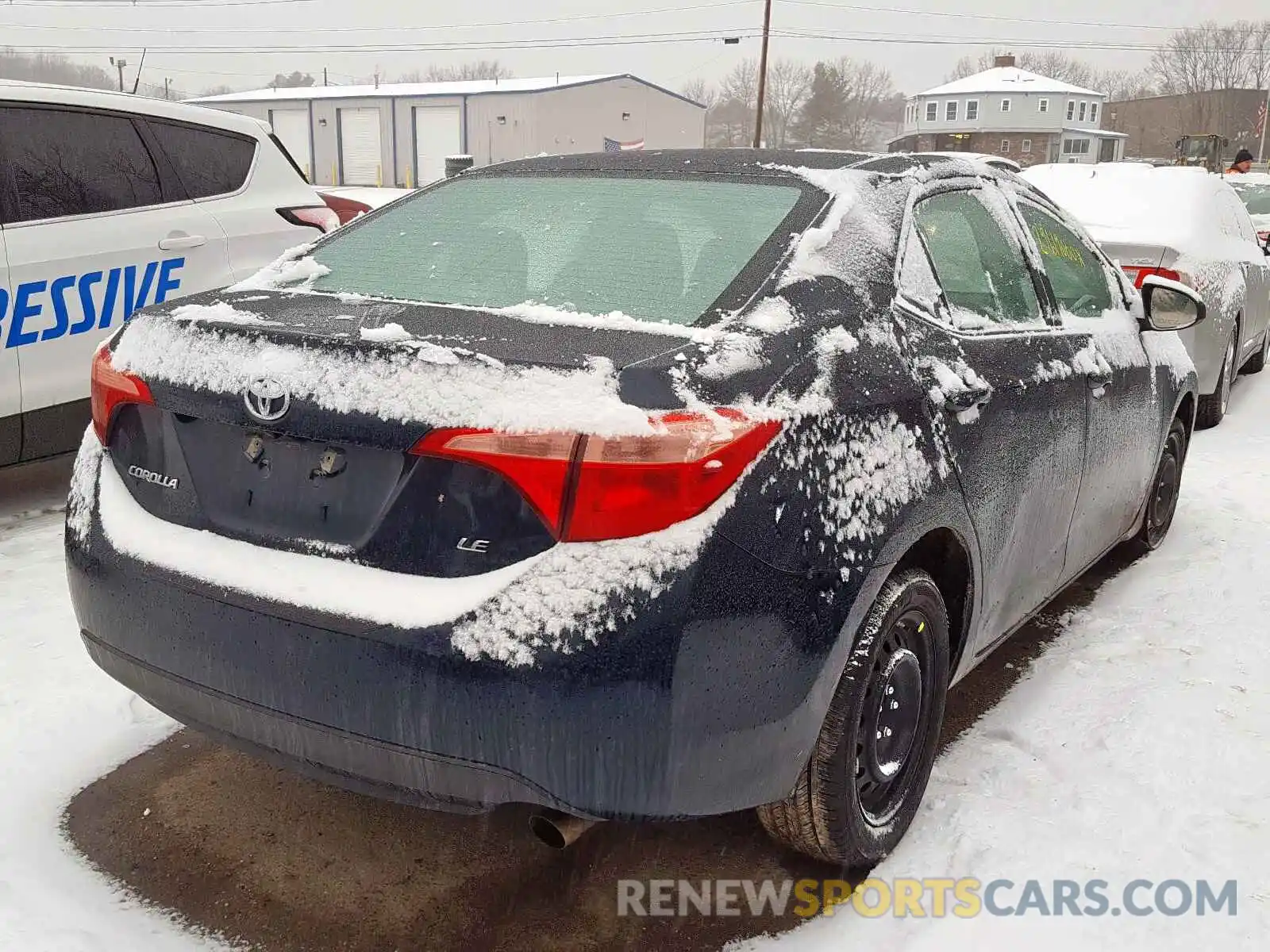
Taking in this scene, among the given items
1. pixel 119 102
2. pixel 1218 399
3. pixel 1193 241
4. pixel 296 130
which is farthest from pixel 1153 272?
pixel 296 130

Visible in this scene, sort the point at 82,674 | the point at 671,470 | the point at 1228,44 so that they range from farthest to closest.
Result: 1. the point at 1228,44
2. the point at 82,674
3. the point at 671,470

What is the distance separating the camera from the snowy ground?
2270 millimetres

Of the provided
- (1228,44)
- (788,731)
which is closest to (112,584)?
(788,731)

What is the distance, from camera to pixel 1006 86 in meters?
79.3

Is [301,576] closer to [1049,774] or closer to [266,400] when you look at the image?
[266,400]

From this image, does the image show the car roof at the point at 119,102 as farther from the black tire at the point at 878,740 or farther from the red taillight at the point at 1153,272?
the red taillight at the point at 1153,272

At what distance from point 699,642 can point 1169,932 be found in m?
1.26

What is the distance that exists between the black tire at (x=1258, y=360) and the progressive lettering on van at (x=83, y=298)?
826cm

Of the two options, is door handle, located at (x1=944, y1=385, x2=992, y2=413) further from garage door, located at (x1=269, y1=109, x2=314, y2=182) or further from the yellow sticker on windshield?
garage door, located at (x1=269, y1=109, x2=314, y2=182)

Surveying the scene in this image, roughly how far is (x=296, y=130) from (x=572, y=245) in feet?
180

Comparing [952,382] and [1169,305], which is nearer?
[952,382]

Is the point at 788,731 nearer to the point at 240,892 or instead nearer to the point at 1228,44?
the point at 240,892

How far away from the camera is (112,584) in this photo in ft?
7.18

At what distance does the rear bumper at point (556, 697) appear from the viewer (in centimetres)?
180
